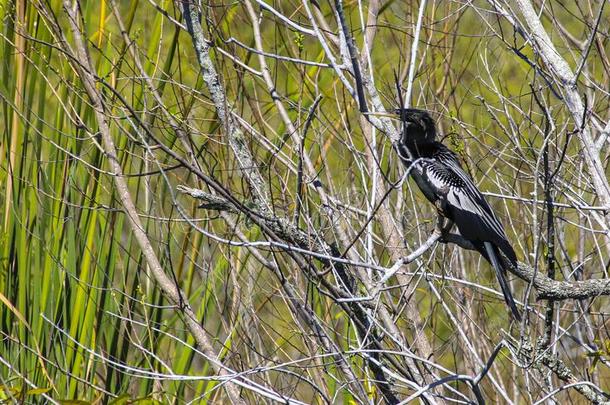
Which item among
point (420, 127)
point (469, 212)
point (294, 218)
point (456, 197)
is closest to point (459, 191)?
point (456, 197)

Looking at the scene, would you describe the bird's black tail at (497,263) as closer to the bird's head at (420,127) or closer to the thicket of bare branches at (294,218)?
the thicket of bare branches at (294,218)

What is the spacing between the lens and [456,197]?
4.41 metres

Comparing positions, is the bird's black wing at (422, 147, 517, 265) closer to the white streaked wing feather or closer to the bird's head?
the white streaked wing feather

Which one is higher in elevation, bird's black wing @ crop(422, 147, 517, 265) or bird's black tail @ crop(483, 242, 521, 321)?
bird's black wing @ crop(422, 147, 517, 265)

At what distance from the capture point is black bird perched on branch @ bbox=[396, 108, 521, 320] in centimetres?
411

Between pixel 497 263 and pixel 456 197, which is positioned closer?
pixel 497 263

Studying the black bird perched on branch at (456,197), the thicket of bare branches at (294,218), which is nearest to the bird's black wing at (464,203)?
the black bird perched on branch at (456,197)

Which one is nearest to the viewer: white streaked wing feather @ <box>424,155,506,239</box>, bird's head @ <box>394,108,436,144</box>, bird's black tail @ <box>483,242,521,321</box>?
bird's black tail @ <box>483,242,521,321</box>

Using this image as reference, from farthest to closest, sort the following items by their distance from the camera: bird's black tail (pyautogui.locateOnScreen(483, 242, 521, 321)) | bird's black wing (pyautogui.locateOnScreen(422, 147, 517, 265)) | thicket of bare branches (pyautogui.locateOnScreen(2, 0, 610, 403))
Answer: bird's black wing (pyautogui.locateOnScreen(422, 147, 517, 265)) → bird's black tail (pyautogui.locateOnScreen(483, 242, 521, 321)) → thicket of bare branches (pyautogui.locateOnScreen(2, 0, 610, 403))

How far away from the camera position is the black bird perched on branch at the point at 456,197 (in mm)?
4109

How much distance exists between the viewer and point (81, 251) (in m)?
4.66

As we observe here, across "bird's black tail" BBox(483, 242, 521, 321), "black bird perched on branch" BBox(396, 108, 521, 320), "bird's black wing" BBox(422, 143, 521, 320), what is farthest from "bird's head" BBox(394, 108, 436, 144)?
"bird's black tail" BBox(483, 242, 521, 321)

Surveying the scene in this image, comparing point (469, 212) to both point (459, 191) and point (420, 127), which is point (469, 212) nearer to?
point (459, 191)

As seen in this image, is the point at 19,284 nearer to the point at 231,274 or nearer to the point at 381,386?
the point at 231,274
